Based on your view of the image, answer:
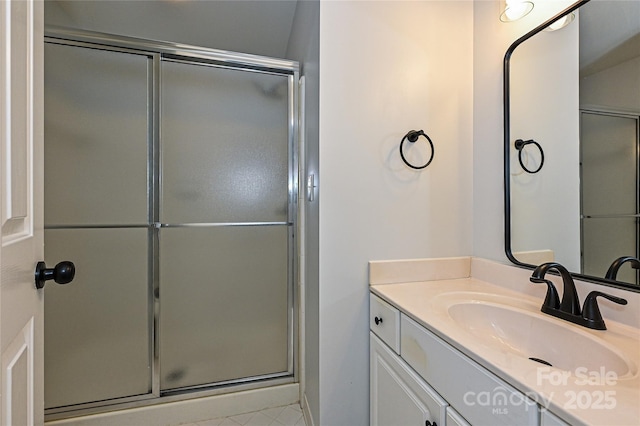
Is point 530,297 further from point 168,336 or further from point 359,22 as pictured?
point 168,336

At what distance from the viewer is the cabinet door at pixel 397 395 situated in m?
0.83

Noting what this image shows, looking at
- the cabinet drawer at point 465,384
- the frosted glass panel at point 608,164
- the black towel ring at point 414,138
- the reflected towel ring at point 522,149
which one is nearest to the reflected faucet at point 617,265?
the frosted glass panel at point 608,164

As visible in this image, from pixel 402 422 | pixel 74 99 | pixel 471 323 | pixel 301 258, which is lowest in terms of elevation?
pixel 402 422

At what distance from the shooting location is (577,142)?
965 millimetres

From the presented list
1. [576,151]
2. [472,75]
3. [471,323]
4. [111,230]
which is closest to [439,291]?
[471,323]

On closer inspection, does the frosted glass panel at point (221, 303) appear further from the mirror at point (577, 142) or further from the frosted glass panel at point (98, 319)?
the mirror at point (577, 142)

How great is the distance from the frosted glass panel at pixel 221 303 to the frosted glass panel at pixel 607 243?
4.51 ft

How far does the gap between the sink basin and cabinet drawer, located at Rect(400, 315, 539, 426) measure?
0.30 ft

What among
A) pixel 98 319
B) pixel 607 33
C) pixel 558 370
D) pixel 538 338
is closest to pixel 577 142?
pixel 607 33

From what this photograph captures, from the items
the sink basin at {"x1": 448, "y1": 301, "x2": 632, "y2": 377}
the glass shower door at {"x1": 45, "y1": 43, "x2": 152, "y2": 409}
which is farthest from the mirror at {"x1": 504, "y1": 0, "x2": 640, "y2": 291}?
the glass shower door at {"x1": 45, "y1": 43, "x2": 152, "y2": 409}

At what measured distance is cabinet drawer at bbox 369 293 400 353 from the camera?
1.04 meters

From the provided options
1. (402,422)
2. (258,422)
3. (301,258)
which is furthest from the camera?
(301,258)

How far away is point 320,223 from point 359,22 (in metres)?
0.90

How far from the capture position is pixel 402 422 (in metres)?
0.97
